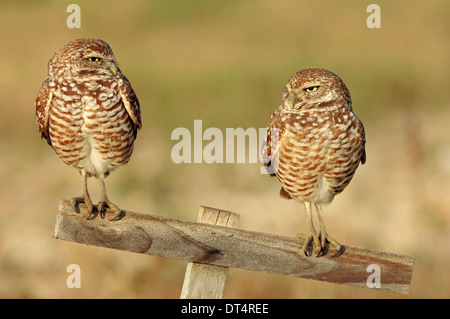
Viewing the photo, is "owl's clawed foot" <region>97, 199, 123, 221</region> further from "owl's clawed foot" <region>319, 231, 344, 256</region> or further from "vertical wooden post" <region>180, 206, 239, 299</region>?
"owl's clawed foot" <region>319, 231, 344, 256</region>

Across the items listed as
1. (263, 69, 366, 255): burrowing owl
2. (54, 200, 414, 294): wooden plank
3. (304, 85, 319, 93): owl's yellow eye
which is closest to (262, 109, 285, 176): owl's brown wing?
(263, 69, 366, 255): burrowing owl

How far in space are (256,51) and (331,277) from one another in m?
13.6

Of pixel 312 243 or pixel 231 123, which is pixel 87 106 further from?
pixel 231 123

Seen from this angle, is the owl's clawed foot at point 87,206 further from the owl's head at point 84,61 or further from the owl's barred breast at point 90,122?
the owl's head at point 84,61

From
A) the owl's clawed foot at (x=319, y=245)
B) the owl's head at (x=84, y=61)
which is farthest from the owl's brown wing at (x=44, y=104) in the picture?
the owl's clawed foot at (x=319, y=245)

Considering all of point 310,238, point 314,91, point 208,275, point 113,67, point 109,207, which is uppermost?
point 113,67

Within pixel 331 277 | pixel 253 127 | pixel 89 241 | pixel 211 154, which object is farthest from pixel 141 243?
pixel 253 127

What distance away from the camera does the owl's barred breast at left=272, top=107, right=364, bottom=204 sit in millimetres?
4910

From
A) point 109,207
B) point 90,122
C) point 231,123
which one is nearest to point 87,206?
point 109,207

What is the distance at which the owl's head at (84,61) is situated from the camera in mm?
4430

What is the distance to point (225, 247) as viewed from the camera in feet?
13.4

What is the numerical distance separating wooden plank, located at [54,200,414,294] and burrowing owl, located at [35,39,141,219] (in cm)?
43

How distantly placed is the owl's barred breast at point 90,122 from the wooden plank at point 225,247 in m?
0.61

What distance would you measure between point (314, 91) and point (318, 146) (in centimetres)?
39
